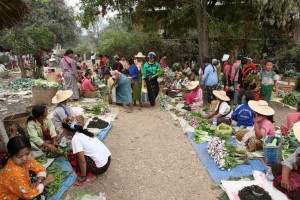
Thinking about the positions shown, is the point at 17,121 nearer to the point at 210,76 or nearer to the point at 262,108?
the point at 262,108

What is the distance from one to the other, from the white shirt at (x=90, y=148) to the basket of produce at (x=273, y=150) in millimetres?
2608

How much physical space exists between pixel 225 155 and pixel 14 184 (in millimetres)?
3260

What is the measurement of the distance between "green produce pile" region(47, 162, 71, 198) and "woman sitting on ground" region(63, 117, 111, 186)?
10.0 inches

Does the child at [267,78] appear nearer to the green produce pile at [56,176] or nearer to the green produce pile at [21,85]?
the green produce pile at [56,176]

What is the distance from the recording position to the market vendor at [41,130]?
14.2 feet

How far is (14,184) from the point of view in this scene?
284 centimetres

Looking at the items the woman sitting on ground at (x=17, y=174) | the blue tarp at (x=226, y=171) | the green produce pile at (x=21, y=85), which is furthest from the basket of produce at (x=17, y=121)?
the green produce pile at (x=21, y=85)

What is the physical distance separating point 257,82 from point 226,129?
2393 mm

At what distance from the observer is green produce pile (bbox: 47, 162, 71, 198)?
12.4 feet

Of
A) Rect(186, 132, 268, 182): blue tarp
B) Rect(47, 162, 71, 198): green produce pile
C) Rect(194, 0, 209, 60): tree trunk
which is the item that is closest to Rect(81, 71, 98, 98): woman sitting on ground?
Rect(194, 0, 209, 60): tree trunk

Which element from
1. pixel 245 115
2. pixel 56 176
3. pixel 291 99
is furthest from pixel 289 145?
pixel 291 99

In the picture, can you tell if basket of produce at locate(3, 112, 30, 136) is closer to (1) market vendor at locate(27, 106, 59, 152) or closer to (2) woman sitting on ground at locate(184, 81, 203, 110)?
(1) market vendor at locate(27, 106, 59, 152)

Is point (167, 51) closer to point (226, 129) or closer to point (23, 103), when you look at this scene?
point (23, 103)

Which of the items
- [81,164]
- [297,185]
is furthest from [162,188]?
[297,185]
